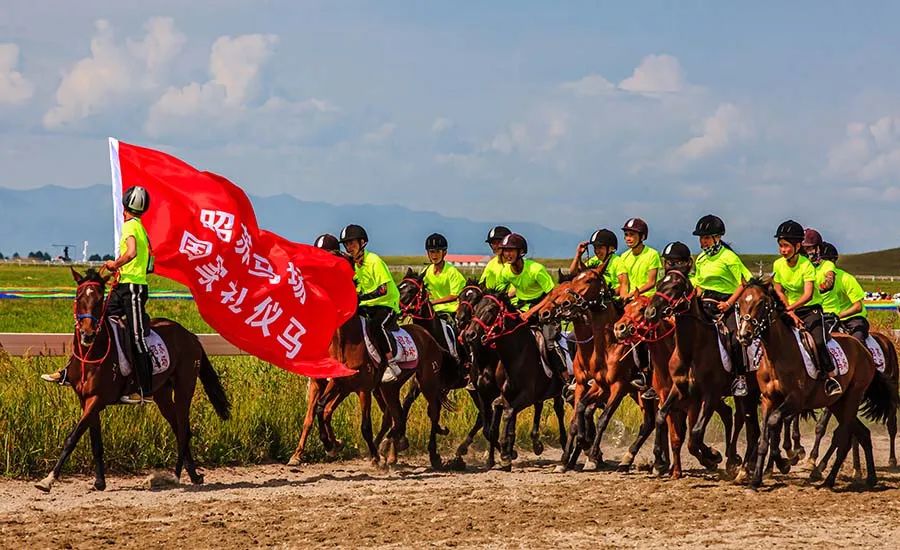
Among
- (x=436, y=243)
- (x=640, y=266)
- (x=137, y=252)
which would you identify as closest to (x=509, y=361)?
(x=640, y=266)

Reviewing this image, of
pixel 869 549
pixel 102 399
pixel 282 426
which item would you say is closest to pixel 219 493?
pixel 102 399

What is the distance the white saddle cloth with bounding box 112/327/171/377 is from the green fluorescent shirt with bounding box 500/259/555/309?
17.6 ft

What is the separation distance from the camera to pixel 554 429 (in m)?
20.3

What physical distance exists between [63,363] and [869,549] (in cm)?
1198

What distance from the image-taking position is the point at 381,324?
16.8m

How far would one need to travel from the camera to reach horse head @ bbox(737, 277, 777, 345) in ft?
46.0

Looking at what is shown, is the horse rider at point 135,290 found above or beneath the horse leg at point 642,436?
above

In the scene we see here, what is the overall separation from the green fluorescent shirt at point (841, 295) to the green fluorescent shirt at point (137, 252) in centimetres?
871

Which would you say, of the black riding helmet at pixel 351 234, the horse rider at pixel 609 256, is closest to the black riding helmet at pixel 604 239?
the horse rider at pixel 609 256

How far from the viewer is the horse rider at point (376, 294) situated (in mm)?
16797

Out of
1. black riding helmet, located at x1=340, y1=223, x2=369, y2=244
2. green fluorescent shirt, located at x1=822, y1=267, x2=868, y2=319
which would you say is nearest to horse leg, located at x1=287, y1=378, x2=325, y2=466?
black riding helmet, located at x1=340, y1=223, x2=369, y2=244

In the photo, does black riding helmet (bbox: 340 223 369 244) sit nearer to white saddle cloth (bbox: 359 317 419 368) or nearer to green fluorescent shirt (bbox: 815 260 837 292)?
white saddle cloth (bbox: 359 317 419 368)

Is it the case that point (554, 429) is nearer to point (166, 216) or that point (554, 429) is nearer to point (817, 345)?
point (817, 345)

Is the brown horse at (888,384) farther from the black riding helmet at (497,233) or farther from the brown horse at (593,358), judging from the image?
the black riding helmet at (497,233)
